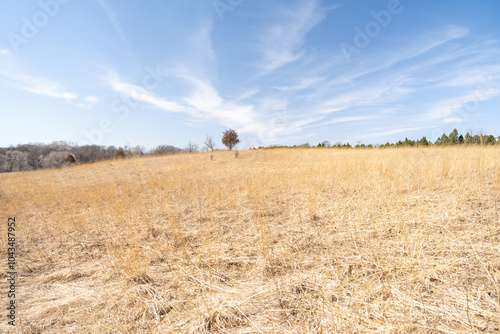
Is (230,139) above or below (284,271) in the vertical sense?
above

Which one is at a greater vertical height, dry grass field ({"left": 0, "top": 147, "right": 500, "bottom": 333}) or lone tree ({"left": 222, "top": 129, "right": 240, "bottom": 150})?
lone tree ({"left": 222, "top": 129, "right": 240, "bottom": 150})

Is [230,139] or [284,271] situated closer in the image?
[284,271]

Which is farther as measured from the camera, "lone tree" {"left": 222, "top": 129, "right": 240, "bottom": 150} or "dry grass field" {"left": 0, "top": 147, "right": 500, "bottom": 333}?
"lone tree" {"left": 222, "top": 129, "right": 240, "bottom": 150}

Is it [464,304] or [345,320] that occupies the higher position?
[464,304]

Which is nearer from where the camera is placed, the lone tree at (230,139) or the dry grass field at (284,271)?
the dry grass field at (284,271)

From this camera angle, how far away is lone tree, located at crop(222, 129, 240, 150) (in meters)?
28.7

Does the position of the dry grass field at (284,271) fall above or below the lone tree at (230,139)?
below

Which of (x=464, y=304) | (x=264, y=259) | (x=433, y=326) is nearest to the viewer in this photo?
(x=433, y=326)

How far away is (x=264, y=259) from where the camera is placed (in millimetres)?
2357

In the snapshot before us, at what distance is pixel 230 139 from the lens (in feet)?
94.3

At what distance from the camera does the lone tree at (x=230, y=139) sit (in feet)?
94.2

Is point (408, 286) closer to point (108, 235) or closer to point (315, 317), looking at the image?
point (315, 317)

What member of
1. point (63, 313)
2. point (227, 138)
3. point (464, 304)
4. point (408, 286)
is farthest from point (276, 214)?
point (227, 138)

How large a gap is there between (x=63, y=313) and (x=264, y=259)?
6.49 ft
